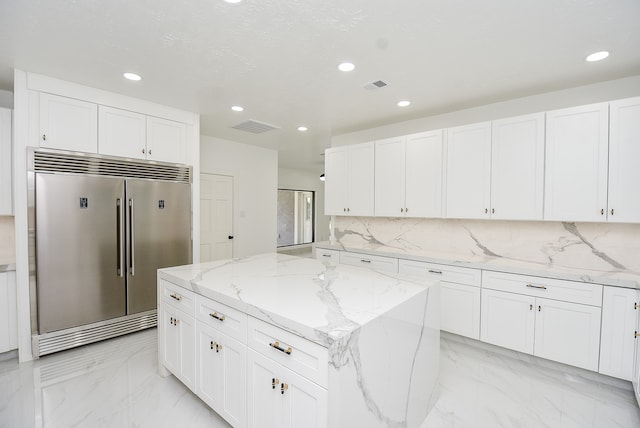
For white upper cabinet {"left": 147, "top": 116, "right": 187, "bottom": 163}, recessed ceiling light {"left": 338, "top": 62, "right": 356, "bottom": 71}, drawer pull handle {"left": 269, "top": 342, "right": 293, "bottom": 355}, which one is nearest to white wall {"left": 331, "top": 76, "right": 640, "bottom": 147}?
recessed ceiling light {"left": 338, "top": 62, "right": 356, "bottom": 71}

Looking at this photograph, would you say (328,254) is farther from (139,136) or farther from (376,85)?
(139,136)

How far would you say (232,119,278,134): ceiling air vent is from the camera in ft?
13.6

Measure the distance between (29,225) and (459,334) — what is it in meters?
4.22

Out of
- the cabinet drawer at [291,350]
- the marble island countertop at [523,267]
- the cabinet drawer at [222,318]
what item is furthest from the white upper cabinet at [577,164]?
the cabinet drawer at [222,318]

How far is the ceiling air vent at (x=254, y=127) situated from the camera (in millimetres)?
4145

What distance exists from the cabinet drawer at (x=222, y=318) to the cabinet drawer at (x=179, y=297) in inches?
3.1

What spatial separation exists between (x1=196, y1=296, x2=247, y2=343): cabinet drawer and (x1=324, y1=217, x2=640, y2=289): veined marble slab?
225 centimetres

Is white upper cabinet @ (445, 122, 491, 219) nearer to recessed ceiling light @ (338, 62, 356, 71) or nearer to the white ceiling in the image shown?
the white ceiling

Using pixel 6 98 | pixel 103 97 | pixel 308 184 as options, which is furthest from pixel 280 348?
pixel 308 184

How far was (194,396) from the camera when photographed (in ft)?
7.06

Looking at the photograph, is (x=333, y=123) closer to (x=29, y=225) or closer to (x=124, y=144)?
(x=124, y=144)

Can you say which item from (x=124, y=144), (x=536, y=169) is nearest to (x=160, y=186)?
(x=124, y=144)

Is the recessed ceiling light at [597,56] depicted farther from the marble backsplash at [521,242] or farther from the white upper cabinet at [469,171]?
the marble backsplash at [521,242]

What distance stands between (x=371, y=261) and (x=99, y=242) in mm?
2992
